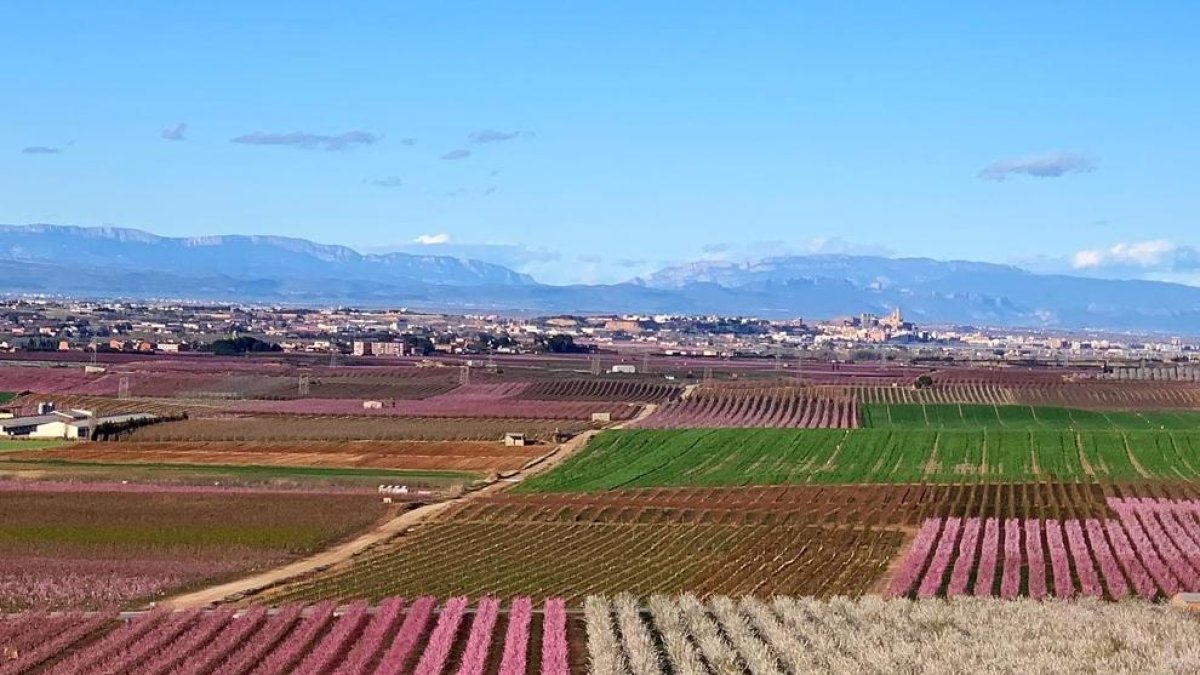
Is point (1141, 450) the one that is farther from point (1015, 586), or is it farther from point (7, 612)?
point (7, 612)

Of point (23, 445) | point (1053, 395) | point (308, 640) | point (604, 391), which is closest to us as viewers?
point (308, 640)

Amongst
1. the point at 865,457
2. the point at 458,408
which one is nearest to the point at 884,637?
the point at 865,457

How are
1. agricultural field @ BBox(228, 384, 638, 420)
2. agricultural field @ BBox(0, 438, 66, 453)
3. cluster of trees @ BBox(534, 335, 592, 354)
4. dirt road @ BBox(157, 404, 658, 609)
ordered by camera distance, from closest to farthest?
dirt road @ BBox(157, 404, 658, 609) → agricultural field @ BBox(0, 438, 66, 453) → agricultural field @ BBox(228, 384, 638, 420) → cluster of trees @ BBox(534, 335, 592, 354)

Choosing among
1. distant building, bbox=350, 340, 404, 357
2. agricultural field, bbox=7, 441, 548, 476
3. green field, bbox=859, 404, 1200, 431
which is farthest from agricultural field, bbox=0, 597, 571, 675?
distant building, bbox=350, 340, 404, 357

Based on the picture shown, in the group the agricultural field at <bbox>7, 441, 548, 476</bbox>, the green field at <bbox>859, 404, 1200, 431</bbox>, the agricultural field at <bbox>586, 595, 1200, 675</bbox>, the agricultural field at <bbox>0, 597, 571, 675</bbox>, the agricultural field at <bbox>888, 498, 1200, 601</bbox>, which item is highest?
the agricultural field at <bbox>586, 595, 1200, 675</bbox>

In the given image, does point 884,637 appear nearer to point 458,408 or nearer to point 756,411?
point 756,411

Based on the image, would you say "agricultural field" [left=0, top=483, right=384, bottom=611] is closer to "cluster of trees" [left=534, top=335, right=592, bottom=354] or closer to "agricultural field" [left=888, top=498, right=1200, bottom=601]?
"agricultural field" [left=888, top=498, right=1200, bottom=601]
